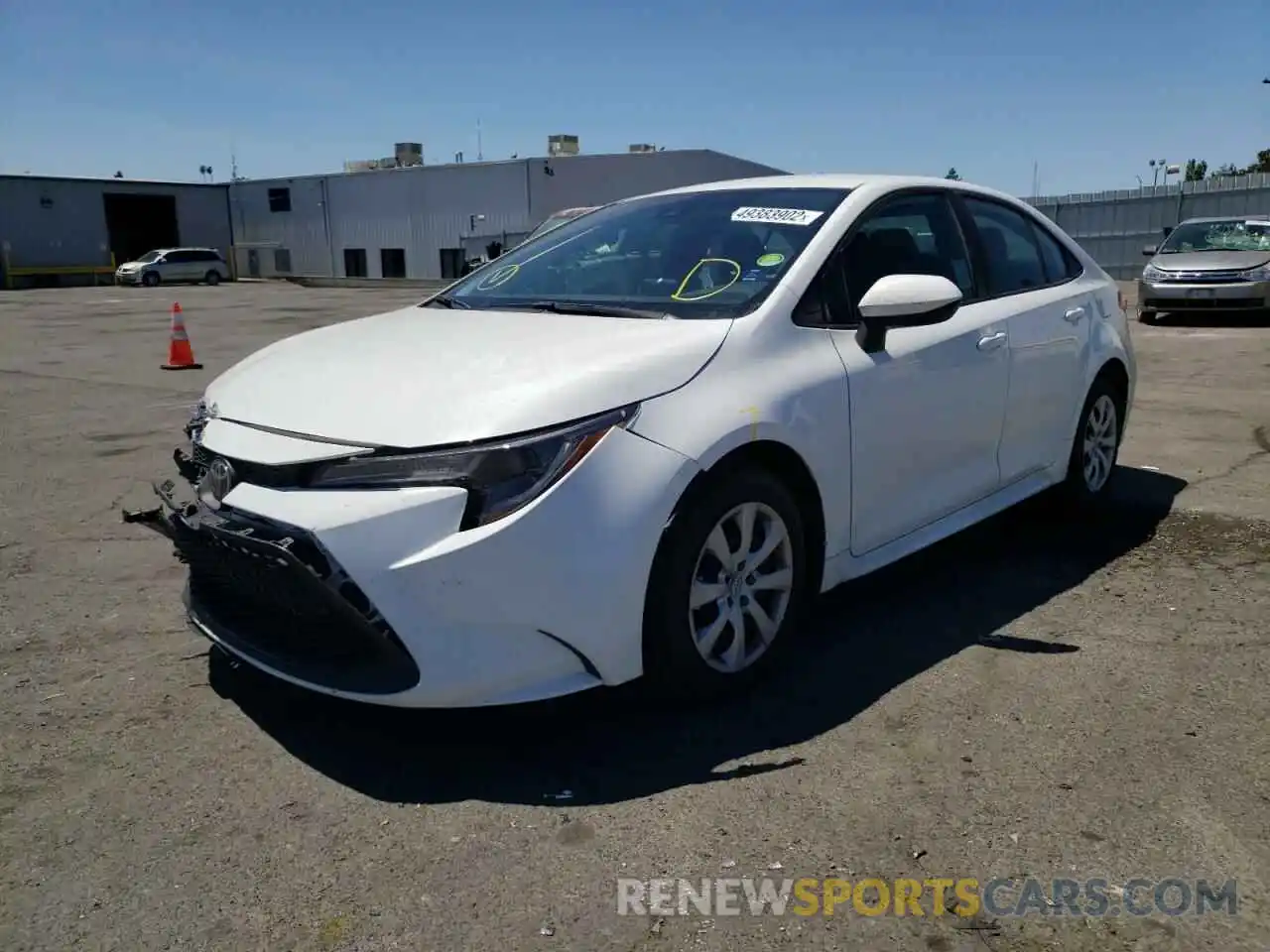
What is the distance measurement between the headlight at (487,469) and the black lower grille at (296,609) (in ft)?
0.72

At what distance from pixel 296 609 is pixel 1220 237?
15.8 m

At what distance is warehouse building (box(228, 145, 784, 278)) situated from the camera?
43.6 metres

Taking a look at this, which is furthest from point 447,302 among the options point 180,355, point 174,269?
point 174,269

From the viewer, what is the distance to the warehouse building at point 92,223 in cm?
4641

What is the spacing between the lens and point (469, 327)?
3.60 metres

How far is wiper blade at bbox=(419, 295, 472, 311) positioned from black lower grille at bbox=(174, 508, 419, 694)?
4.60 feet

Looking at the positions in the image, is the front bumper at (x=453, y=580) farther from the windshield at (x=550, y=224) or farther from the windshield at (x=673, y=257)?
the windshield at (x=550, y=224)

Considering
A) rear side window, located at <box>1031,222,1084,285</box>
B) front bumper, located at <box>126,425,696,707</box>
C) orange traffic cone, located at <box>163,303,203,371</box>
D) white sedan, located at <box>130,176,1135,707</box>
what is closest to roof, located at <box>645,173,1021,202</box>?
white sedan, located at <box>130,176,1135,707</box>

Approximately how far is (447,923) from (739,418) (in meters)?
1.53

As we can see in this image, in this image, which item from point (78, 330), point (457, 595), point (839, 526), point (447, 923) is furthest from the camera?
point (78, 330)

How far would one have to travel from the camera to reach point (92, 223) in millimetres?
49031

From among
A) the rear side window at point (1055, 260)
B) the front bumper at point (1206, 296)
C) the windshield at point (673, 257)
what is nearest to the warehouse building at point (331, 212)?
the front bumper at point (1206, 296)

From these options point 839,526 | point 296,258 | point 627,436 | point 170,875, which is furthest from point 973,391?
point 296,258

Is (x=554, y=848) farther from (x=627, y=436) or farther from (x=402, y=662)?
(x=627, y=436)
